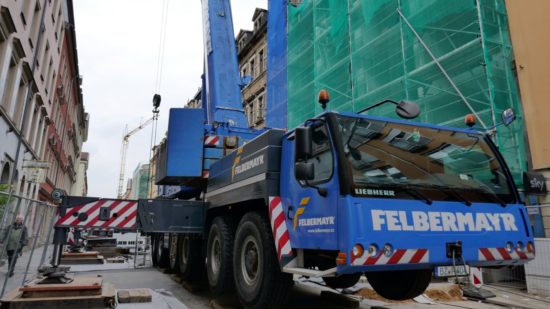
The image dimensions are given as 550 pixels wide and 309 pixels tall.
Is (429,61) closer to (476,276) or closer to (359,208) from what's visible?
(476,276)

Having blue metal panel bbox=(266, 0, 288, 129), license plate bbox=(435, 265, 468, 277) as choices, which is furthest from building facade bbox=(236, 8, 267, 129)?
license plate bbox=(435, 265, 468, 277)

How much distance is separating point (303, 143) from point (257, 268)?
1.91m

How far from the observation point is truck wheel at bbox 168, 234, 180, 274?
9.22m

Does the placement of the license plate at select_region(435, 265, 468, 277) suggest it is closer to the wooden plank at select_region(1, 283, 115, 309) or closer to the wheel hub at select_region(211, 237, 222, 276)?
the wheel hub at select_region(211, 237, 222, 276)

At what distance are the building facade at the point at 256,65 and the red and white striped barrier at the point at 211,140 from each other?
18.7 meters

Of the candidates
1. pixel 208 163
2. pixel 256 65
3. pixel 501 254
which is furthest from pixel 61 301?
pixel 256 65

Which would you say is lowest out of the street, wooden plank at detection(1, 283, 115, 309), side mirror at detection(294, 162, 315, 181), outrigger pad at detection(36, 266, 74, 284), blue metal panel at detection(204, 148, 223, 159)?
the street

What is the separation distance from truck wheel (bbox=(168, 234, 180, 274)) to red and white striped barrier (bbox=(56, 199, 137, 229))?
2.37 meters

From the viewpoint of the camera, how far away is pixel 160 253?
11.0 m

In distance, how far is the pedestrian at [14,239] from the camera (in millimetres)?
5384

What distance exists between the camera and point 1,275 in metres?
5.41

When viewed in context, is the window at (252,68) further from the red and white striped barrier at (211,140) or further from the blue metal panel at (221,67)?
the red and white striped barrier at (211,140)

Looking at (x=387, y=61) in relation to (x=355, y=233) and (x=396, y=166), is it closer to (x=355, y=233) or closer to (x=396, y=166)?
(x=396, y=166)

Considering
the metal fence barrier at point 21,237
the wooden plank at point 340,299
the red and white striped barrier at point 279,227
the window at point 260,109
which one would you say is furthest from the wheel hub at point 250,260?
the window at point 260,109
